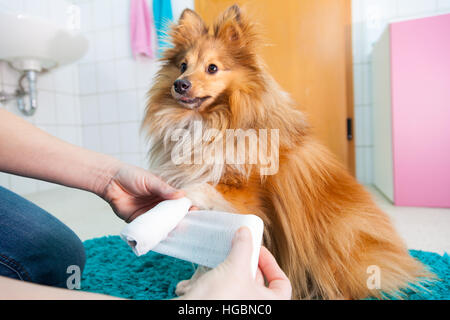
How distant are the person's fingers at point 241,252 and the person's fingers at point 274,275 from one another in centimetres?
10

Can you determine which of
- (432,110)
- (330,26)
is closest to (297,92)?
(330,26)

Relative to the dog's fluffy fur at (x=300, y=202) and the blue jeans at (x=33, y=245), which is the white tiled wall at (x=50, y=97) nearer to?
the blue jeans at (x=33, y=245)

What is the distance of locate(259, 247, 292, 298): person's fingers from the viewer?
1.66 feet

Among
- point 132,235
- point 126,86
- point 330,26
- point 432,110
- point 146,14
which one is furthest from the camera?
point 126,86

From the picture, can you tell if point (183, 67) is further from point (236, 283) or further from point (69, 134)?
point (69, 134)

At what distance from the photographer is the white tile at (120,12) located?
3.22 m

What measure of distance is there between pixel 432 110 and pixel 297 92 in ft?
3.71

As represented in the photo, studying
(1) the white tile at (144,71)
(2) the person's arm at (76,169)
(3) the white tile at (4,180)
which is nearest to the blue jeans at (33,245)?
(2) the person's arm at (76,169)

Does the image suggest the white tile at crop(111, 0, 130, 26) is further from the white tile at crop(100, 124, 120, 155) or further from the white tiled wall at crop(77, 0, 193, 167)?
the white tile at crop(100, 124, 120, 155)

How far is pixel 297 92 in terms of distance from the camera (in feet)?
9.04

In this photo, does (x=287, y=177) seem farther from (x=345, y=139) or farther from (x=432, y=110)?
(x=345, y=139)

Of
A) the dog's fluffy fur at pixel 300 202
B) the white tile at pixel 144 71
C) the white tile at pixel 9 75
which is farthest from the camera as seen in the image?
the white tile at pixel 144 71

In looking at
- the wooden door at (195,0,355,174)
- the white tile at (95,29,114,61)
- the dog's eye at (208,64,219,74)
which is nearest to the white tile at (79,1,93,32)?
the white tile at (95,29,114,61)

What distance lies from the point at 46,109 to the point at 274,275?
3212mm
